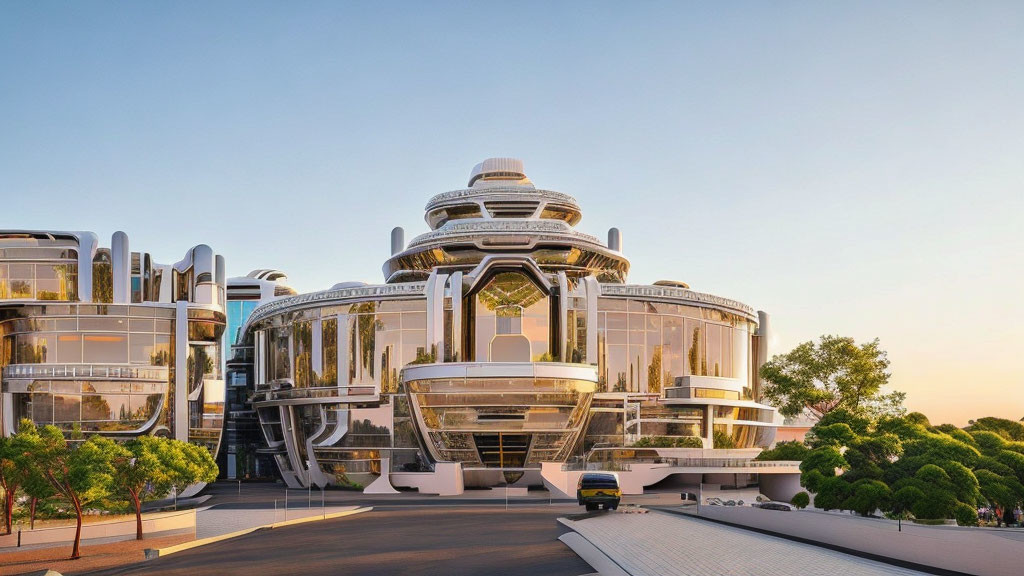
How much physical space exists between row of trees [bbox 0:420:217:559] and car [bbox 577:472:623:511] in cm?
1804

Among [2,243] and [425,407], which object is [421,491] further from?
[2,243]

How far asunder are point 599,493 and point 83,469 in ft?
76.3

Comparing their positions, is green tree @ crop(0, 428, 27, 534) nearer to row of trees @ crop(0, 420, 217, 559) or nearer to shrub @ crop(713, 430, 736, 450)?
row of trees @ crop(0, 420, 217, 559)

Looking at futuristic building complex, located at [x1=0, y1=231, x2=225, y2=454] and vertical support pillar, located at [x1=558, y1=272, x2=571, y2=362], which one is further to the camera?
vertical support pillar, located at [x1=558, y1=272, x2=571, y2=362]

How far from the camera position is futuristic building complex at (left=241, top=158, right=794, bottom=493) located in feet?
239

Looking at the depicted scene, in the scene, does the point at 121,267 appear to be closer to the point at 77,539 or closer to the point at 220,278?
the point at 220,278

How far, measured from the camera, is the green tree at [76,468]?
3944 centimetres

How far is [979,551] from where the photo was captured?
24047 millimetres

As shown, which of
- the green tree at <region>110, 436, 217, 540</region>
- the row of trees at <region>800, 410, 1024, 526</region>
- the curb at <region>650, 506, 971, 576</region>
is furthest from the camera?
the green tree at <region>110, 436, 217, 540</region>

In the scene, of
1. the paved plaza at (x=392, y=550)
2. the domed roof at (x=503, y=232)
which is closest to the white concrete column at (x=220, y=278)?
the domed roof at (x=503, y=232)

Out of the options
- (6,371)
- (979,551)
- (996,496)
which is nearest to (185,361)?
(6,371)

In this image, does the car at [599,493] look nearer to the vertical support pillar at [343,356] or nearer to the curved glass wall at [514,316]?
the curved glass wall at [514,316]

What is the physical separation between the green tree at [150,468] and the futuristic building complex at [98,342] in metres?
33.3

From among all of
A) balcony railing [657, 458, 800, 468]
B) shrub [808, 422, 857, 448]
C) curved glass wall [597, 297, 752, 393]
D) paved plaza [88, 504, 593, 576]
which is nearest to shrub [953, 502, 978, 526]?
shrub [808, 422, 857, 448]
